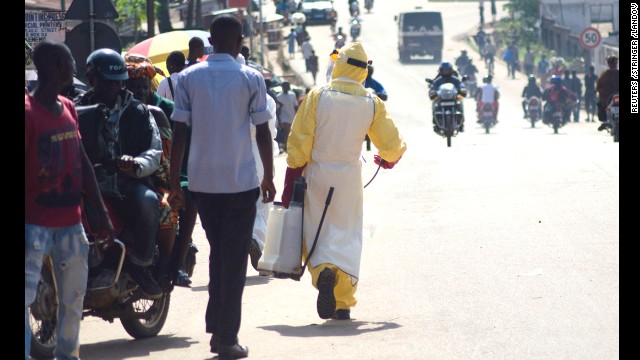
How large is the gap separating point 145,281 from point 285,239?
1266 millimetres

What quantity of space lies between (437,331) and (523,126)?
3437 cm

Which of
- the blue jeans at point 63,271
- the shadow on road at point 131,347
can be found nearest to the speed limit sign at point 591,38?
the shadow on road at point 131,347

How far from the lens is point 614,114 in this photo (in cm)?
2345

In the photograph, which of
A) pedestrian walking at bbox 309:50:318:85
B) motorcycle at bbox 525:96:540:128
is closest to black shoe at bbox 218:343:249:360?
motorcycle at bbox 525:96:540:128

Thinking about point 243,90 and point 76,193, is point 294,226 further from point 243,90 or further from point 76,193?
point 76,193

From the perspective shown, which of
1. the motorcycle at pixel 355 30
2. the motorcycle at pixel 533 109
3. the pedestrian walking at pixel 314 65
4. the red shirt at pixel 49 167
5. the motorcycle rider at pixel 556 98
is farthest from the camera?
the motorcycle at pixel 355 30

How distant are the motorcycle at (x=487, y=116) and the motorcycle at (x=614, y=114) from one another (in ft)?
46.8

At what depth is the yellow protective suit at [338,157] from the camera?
28.3 ft

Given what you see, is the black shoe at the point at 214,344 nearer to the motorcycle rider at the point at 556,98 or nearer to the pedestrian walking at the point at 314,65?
the motorcycle rider at the point at 556,98

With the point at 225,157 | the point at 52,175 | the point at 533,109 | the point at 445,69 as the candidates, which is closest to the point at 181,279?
the point at 225,157

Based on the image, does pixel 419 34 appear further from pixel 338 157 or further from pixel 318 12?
pixel 338 157

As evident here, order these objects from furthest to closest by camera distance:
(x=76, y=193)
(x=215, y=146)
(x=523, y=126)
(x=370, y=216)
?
(x=523, y=126), (x=370, y=216), (x=215, y=146), (x=76, y=193)

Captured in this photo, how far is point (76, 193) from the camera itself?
19.5 ft

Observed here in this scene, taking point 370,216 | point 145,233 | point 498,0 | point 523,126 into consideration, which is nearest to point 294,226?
point 145,233
